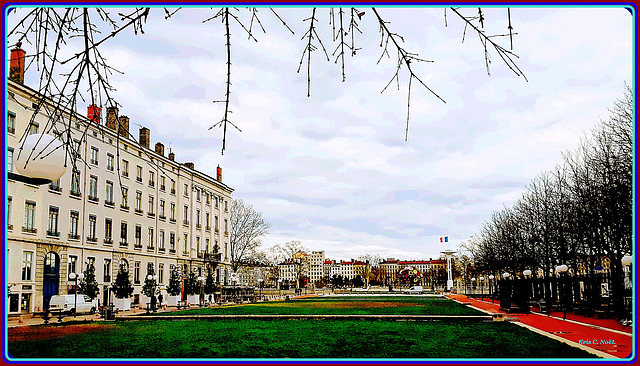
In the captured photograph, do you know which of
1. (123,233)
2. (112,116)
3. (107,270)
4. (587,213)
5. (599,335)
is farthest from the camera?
(123,233)

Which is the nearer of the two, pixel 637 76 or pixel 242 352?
pixel 637 76

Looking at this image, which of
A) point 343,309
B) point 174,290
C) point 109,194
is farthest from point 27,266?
point 343,309

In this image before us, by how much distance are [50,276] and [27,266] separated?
2.59m

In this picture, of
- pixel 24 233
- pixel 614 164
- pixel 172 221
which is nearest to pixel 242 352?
pixel 614 164

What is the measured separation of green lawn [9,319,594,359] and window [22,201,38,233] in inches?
536

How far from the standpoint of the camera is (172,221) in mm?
55875

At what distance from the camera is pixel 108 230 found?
1764 inches

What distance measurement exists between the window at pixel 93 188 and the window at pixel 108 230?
83.8 inches

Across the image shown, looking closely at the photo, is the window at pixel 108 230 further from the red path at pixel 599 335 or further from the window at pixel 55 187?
the red path at pixel 599 335

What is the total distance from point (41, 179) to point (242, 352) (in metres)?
11.3

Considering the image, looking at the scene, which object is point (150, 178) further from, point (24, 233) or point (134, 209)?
point (24, 233)

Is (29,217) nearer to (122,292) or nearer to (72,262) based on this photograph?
(72,262)

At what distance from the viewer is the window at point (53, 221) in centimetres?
3703

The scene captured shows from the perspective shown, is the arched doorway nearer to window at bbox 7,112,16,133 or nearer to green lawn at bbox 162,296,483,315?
green lawn at bbox 162,296,483,315
